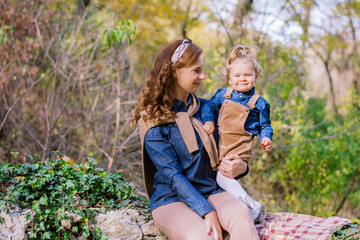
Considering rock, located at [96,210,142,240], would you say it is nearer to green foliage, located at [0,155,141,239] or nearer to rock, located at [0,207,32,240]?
green foliage, located at [0,155,141,239]

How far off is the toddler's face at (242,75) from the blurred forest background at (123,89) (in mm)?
1518

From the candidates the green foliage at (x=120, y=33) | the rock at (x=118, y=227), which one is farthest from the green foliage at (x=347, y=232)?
the green foliage at (x=120, y=33)

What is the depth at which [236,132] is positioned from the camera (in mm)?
2791

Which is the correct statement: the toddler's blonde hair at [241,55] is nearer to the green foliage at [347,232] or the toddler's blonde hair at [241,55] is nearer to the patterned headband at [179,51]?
the patterned headband at [179,51]

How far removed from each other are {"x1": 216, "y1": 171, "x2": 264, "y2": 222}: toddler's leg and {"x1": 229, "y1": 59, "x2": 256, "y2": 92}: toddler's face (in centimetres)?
65

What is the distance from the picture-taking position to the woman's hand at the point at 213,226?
7.50 feet

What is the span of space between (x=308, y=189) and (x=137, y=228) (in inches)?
195

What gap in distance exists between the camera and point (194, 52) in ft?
8.90

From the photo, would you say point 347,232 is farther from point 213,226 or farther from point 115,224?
point 115,224

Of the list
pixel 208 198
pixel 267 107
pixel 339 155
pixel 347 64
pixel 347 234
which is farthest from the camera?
pixel 347 64

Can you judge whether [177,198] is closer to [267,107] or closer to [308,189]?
[267,107]

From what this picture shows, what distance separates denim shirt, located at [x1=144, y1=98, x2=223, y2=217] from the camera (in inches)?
98.3

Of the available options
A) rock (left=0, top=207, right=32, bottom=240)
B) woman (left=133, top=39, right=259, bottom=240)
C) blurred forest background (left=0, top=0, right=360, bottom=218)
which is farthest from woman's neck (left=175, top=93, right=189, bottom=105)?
blurred forest background (left=0, top=0, right=360, bottom=218)

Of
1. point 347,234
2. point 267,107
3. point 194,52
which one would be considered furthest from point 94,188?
point 347,234
